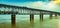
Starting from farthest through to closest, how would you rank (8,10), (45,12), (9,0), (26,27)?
1. (9,0)
2. (45,12)
3. (8,10)
4. (26,27)

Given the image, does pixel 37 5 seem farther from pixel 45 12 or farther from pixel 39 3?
pixel 45 12

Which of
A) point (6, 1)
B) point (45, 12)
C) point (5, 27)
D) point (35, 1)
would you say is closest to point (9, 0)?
point (6, 1)

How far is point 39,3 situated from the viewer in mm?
5195

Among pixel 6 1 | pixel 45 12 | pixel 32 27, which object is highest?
pixel 6 1

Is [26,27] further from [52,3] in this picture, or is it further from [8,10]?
[52,3]

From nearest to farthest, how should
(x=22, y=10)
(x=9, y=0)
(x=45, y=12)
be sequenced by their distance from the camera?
(x=22, y=10) → (x=45, y=12) → (x=9, y=0)

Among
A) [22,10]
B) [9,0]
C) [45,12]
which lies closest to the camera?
[22,10]

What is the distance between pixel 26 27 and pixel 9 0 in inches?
67.0

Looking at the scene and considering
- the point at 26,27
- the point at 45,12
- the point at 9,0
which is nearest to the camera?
the point at 26,27

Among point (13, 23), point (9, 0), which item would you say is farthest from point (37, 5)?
point (13, 23)

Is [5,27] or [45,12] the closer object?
[5,27]

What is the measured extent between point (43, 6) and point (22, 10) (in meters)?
1.16

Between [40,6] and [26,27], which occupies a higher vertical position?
[40,6]

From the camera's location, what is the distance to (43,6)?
5230 millimetres
